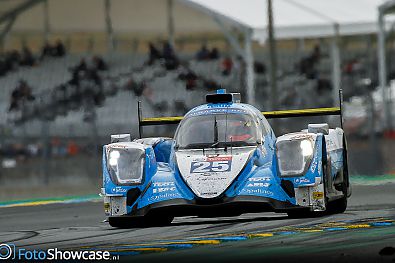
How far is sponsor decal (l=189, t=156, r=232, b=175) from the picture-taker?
1259cm

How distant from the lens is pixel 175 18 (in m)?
30.7

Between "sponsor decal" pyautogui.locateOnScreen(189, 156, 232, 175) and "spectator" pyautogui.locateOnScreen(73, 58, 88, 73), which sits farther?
"spectator" pyautogui.locateOnScreen(73, 58, 88, 73)

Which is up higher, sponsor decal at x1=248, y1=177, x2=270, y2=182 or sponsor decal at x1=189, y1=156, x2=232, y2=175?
sponsor decal at x1=189, y1=156, x2=232, y2=175

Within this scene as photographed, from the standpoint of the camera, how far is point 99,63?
99.0ft

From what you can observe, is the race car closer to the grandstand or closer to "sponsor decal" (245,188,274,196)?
"sponsor decal" (245,188,274,196)

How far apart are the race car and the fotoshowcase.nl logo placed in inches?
77.7

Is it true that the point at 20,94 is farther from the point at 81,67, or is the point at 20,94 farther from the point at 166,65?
the point at 166,65

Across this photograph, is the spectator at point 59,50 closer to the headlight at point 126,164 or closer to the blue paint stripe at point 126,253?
the headlight at point 126,164

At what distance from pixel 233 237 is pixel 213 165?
4.51ft

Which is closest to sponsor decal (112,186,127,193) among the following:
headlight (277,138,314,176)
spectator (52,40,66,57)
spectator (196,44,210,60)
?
headlight (277,138,314,176)

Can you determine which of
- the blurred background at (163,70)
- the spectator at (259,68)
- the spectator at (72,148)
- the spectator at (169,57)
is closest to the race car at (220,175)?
the blurred background at (163,70)

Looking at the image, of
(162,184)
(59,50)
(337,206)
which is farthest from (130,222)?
(59,50)

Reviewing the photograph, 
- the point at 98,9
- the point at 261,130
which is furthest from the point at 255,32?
the point at 261,130

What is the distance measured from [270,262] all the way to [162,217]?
462 cm
